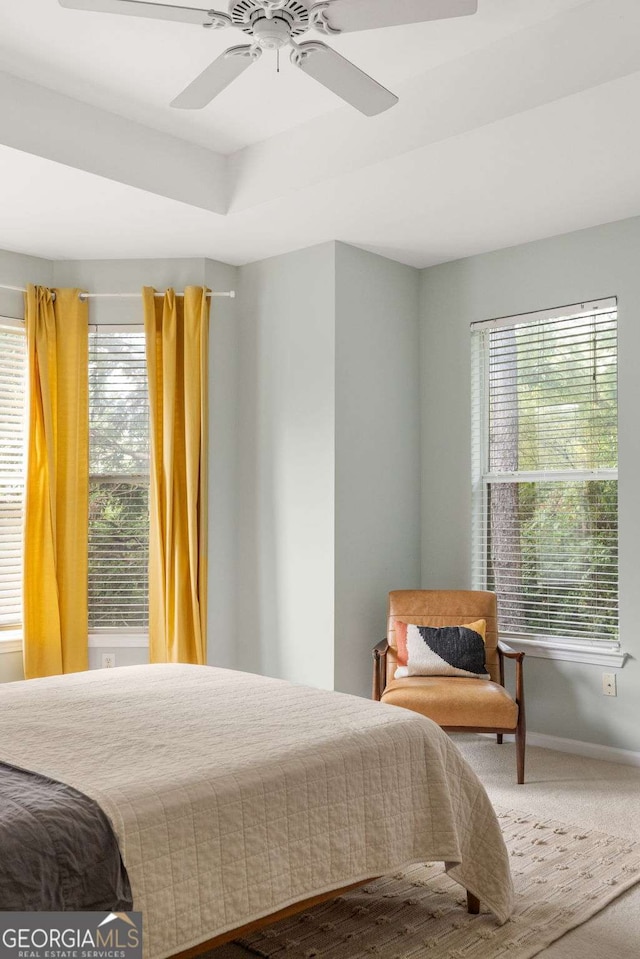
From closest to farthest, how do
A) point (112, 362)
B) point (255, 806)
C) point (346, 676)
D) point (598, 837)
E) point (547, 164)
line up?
point (255, 806), point (598, 837), point (547, 164), point (346, 676), point (112, 362)

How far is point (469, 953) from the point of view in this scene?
2.31m

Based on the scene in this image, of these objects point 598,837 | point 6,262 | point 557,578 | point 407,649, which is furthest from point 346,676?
point 6,262

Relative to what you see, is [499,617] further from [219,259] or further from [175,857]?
[175,857]

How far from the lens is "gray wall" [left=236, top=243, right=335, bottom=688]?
4520 millimetres

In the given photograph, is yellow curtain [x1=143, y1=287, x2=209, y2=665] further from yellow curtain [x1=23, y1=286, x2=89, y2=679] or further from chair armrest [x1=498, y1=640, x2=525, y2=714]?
chair armrest [x1=498, y1=640, x2=525, y2=714]

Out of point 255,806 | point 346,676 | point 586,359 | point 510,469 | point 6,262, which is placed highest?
point 6,262

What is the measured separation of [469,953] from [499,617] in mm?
2514

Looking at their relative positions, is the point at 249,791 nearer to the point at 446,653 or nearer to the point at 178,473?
the point at 446,653

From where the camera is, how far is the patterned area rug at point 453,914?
7.68 ft

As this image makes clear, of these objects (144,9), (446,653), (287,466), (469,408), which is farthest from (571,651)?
(144,9)

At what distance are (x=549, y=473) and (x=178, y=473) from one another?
80.3 inches

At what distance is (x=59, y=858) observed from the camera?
5.61 ft

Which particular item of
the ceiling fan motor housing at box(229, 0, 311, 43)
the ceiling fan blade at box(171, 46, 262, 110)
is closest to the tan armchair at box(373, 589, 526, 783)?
the ceiling fan blade at box(171, 46, 262, 110)

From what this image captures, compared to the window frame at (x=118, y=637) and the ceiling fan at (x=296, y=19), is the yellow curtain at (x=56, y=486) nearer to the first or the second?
the window frame at (x=118, y=637)
